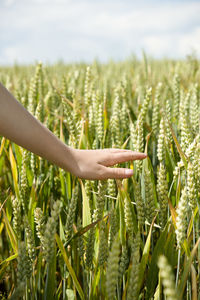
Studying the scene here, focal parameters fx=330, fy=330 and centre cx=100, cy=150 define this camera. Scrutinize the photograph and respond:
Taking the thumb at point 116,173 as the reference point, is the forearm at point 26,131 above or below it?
above

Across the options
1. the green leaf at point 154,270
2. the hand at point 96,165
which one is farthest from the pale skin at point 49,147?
the green leaf at point 154,270

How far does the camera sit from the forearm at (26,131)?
1.69 ft

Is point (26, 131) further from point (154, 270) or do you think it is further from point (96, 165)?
point (154, 270)

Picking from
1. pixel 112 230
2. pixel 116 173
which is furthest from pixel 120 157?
pixel 112 230

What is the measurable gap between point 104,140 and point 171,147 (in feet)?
0.68

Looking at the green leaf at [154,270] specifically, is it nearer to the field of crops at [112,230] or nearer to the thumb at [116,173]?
the field of crops at [112,230]

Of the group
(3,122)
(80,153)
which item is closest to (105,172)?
(80,153)

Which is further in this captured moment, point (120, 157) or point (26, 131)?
point (120, 157)

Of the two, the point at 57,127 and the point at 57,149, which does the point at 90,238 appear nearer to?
the point at 57,149

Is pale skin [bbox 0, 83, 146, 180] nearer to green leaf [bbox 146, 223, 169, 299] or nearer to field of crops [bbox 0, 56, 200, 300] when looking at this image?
field of crops [bbox 0, 56, 200, 300]

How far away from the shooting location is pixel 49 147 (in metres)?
0.56

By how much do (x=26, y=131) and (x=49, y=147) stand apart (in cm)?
5

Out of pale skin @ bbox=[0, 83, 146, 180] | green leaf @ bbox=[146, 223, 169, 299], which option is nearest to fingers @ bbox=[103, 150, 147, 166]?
pale skin @ bbox=[0, 83, 146, 180]

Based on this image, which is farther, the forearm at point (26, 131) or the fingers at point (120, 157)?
the fingers at point (120, 157)
